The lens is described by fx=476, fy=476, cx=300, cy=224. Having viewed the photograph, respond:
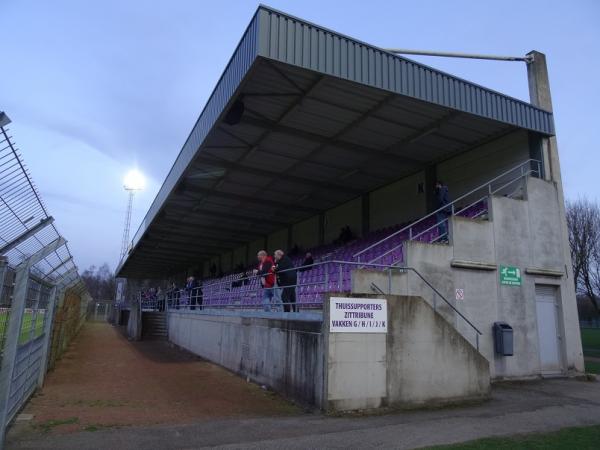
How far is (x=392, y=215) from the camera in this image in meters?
20.0

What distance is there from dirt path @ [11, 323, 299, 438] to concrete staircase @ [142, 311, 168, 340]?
33.9ft

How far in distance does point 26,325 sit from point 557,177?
14.5 meters

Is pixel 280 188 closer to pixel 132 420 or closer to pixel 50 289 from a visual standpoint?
pixel 50 289

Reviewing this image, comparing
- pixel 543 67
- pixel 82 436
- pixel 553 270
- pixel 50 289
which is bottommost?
pixel 82 436

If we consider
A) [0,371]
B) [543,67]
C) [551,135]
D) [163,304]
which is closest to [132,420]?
[0,371]

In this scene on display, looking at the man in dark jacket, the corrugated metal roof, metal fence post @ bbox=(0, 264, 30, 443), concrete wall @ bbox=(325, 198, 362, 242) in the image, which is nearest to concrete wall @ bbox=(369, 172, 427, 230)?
concrete wall @ bbox=(325, 198, 362, 242)

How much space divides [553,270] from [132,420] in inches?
466

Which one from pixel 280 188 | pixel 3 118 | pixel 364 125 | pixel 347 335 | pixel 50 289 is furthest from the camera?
pixel 280 188

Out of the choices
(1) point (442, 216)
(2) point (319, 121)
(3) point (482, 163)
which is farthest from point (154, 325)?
(3) point (482, 163)

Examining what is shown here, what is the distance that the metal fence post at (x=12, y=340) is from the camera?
590 centimetres

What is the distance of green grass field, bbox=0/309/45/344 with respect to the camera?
6056mm

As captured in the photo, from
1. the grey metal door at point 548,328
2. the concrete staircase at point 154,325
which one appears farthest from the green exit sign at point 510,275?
the concrete staircase at point 154,325

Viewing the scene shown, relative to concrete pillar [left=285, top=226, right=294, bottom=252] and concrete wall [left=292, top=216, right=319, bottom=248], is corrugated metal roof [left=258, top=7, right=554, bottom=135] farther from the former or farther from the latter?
concrete pillar [left=285, top=226, right=294, bottom=252]

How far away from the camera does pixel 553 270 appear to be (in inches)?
540
